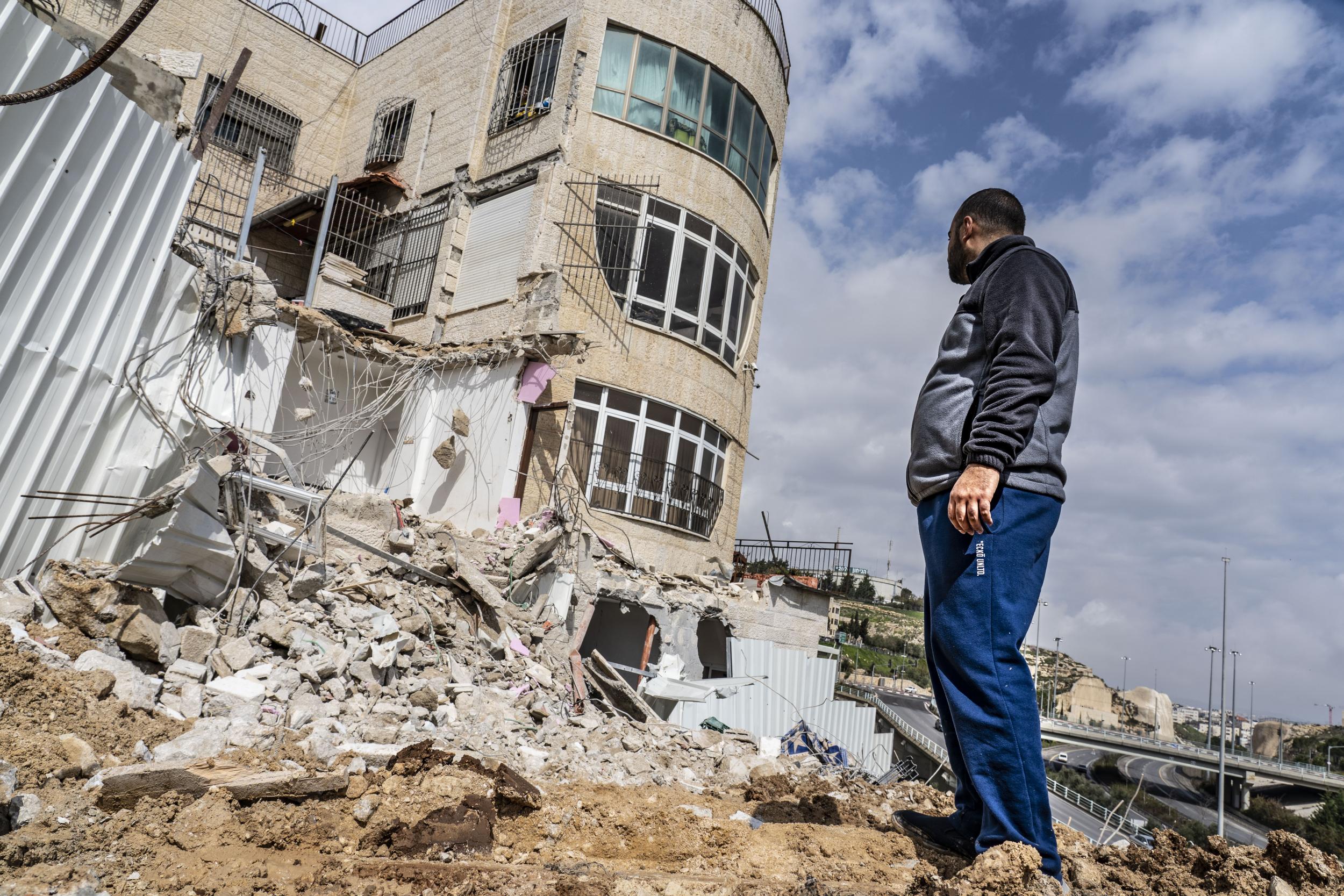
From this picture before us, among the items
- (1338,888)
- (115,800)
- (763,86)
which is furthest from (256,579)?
(763,86)

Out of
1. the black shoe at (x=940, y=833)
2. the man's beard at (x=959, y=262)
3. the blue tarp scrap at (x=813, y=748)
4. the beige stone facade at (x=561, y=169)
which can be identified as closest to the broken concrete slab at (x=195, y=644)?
the black shoe at (x=940, y=833)

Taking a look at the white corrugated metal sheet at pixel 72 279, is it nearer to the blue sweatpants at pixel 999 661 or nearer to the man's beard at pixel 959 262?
the man's beard at pixel 959 262

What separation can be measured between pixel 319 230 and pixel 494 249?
13.9 feet

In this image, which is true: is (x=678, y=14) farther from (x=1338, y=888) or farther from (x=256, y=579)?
(x=1338, y=888)

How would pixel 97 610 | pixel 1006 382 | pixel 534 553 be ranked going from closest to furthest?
pixel 1006 382 < pixel 97 610 < pixel 534 553

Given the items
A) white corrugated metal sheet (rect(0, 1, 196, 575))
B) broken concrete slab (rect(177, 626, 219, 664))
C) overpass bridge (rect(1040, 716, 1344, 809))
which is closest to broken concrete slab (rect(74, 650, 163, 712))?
broken concrete slab (rect(177, 626, 219, 664))

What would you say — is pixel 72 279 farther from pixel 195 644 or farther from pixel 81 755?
pixel 81 755

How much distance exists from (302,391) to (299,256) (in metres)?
6.83

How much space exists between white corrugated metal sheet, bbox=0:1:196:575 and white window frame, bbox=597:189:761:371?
842 centimetres

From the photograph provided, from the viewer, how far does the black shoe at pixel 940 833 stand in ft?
8.18

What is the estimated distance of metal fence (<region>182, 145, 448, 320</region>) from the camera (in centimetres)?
1552

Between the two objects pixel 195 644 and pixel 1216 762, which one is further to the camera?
pixel 1216 762

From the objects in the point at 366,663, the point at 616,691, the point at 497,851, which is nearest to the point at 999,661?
the point at 497,851

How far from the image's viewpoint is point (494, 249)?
14484mm
